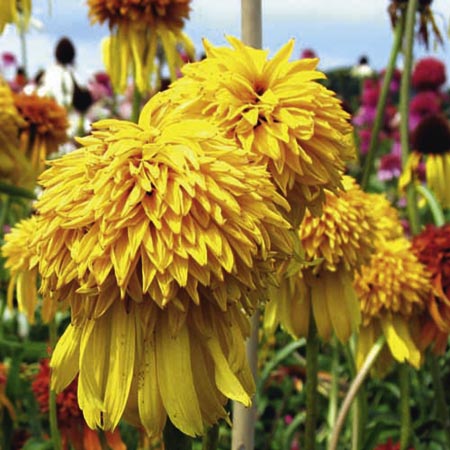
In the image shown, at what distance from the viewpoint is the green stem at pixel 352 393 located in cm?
90

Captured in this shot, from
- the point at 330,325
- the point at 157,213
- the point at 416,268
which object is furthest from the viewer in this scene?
the point at 416,268

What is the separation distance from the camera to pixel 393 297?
1.05m

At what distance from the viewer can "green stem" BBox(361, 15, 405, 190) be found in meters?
1.43

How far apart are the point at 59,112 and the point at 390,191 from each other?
100.0 inches

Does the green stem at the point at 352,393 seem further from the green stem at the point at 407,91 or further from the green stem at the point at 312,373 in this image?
the green stem at the point at 407,91

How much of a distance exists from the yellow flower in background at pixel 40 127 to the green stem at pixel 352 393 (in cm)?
106

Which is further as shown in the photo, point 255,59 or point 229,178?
point 255,59

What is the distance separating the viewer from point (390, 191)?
4.19 meters

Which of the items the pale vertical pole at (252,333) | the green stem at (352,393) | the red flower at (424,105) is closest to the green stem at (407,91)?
the green stem at (352,393)

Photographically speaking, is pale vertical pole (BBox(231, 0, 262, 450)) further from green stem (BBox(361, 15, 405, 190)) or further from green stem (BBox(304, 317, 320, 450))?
green stem (BBox(361, 15, 405, 190))

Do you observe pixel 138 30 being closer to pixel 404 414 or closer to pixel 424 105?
pixel 404 414

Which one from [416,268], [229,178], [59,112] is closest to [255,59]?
[229,178]

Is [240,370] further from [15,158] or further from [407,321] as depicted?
[15,158]

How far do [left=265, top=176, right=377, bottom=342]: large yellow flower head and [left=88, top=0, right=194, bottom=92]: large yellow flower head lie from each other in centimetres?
92
